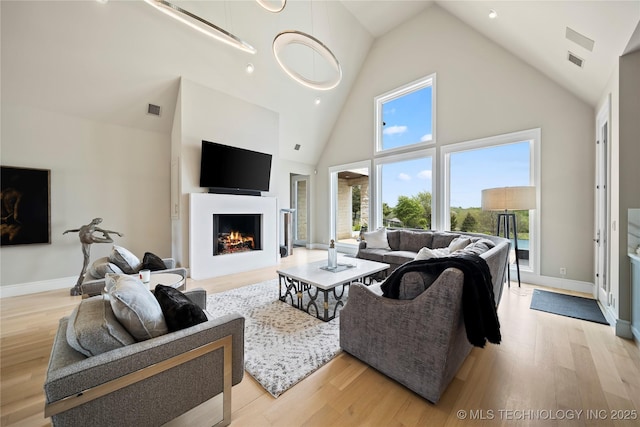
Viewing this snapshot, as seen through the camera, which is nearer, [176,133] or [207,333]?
[207,333]

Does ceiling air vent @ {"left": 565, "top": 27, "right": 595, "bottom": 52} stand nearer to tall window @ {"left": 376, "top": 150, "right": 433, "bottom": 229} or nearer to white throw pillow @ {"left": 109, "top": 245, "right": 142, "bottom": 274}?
tall window @ {"left": 376, "top": 150, "right": 433, "bottom": 229}

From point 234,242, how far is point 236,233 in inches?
8.4

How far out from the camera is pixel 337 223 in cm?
721

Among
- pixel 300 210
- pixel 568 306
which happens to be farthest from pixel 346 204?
pixel 568 306

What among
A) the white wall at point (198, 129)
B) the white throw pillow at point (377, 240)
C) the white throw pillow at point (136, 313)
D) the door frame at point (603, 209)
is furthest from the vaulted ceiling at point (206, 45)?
the white throw pillow at point (136, 313)

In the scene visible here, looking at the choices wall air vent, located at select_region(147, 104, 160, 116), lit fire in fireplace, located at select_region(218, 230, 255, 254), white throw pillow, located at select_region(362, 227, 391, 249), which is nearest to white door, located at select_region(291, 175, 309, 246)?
lit fire in fireplace, located at select_region(218, 230, 255, 254)

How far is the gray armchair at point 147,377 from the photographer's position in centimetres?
92

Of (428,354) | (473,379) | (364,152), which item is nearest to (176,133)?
(364,152)

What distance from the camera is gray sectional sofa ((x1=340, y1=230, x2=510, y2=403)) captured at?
1.46 meters

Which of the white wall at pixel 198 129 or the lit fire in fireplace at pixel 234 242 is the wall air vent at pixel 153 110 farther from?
the lit fire in fireplace at pixel 234 242

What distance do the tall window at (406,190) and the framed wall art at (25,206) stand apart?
6.21 m

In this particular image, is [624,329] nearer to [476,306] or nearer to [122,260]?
[476,306]

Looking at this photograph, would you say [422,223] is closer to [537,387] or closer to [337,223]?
[337,223]

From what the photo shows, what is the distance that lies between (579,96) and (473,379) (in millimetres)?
4325
